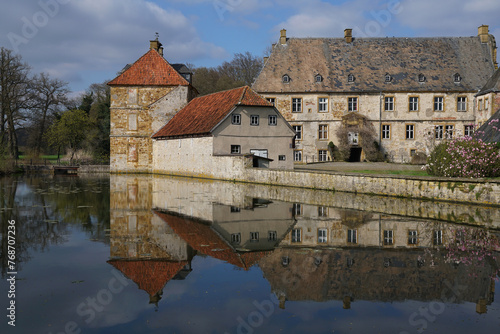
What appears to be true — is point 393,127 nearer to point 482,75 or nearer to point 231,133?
point 482,75

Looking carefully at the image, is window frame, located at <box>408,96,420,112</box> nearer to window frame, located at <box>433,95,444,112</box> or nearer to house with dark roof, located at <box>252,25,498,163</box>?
house with dark roof, located at <box>252,25,498,163</box>

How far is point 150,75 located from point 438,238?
117ft

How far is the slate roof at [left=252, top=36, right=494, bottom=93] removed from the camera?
139 ft

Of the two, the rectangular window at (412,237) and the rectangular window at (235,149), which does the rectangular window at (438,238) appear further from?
the rectangular window at (235,149)

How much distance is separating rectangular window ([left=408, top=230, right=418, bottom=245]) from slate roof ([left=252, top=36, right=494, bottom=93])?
33.0m

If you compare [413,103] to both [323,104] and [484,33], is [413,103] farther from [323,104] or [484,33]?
[484,33]

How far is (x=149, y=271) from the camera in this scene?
24.4 feet

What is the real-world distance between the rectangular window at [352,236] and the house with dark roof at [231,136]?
54.1 feet

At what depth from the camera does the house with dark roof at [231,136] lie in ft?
97.2

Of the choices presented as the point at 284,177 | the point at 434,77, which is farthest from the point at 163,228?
the point at 434,77

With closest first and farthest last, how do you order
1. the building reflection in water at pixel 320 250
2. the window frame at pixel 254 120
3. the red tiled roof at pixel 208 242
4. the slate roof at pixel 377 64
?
the building reflection in water at pixel 320 250 < the red tiled roof at pixel 208 242 < the window frame at pixel 254 120 < the slate roof at pixel 377 64

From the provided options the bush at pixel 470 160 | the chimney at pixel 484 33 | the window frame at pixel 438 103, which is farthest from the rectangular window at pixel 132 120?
the chimney at pixel 484 33

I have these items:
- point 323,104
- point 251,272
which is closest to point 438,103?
point 323,104

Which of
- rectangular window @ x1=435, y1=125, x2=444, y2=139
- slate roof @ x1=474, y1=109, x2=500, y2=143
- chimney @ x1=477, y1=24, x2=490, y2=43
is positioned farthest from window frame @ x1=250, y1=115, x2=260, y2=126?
chimney @ x1=477, y1=24, x2=490, y2=43
